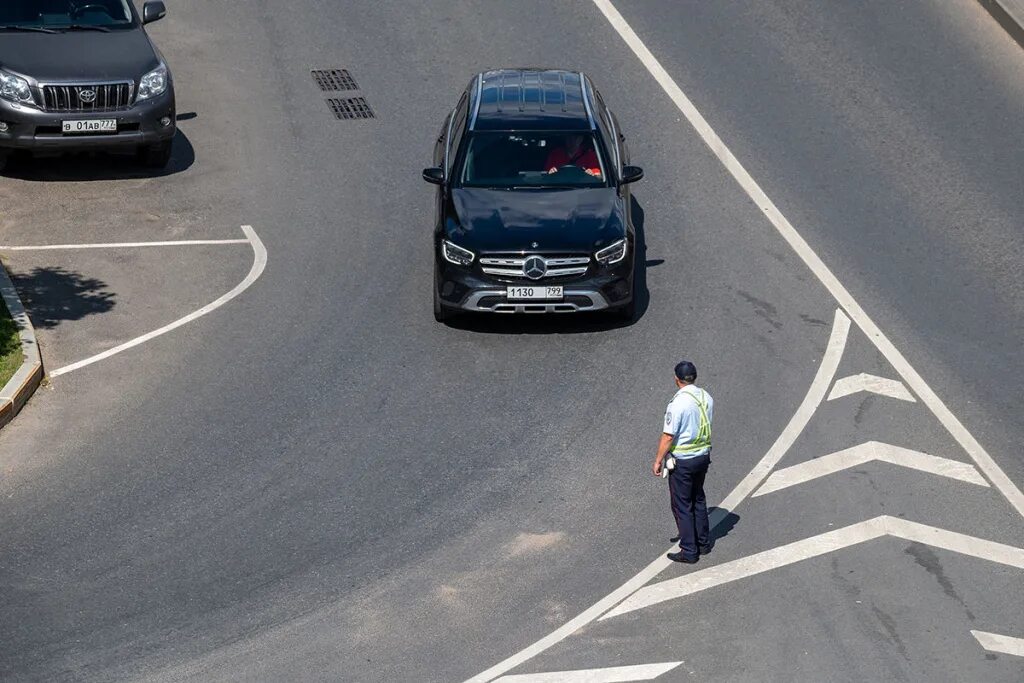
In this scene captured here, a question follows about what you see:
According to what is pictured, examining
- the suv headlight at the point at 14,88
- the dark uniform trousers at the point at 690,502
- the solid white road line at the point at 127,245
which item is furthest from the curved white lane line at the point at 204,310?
the dark uniform trousers at the point at 690,502

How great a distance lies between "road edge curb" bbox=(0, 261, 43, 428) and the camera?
14609mm

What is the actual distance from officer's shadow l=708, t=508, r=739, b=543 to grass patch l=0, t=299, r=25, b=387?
665 cm

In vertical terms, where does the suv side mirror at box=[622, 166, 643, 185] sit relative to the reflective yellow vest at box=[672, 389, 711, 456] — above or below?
below

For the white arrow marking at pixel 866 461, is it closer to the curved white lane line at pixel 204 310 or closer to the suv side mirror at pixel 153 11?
the curved white lane line at pixel 204 310

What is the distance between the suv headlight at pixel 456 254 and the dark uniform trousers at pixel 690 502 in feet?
14.7

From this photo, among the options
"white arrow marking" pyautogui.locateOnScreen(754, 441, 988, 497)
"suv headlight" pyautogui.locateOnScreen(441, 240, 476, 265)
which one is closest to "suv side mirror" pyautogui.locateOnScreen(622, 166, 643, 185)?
"suv headlight" pyautogui.locateOnScreen(441, 240, 476, 265)

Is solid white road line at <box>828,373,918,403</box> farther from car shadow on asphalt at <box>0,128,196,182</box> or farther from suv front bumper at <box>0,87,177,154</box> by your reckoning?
car shadow on asphalt at <box>0,128,196,182</box>

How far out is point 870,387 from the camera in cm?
1544

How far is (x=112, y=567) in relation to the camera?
40.5ft

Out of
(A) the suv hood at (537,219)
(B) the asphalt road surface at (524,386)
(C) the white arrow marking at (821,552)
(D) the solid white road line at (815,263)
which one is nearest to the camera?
(B) the asphalt road surface at (524,386)

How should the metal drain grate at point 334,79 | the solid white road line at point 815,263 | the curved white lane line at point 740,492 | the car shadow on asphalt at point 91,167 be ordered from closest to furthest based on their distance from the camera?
the curved white lane line at point 740,492 < the solid white road line at point 815,263 < the car shadow on asphalt at point 91,167 < the metal drain grate at point 334,79

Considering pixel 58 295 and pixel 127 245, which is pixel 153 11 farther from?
pixel 58 295

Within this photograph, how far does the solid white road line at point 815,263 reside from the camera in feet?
46.6

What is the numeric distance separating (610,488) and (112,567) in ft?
13.5
